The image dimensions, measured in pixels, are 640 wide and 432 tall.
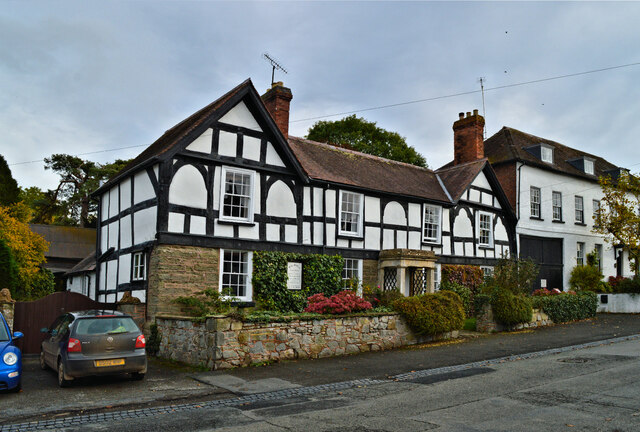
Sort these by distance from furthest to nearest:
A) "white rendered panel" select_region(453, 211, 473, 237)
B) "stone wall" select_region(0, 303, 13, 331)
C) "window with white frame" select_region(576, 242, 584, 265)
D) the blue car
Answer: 1. "window with white frame" select_region(576, 242, 584, 265)
2. "white rendered panel" select_region(453, 211, 473, 237)
3. "stone wall" select_region(0, 303, 13, 331)
4. the blue car

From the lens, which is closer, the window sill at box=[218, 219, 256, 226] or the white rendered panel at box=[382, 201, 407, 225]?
the window sill at box=[218, 219, 256, 226]

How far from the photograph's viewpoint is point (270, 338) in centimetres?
1375

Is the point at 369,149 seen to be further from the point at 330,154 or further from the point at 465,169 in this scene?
the point at 330,154

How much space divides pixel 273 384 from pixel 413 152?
124ft

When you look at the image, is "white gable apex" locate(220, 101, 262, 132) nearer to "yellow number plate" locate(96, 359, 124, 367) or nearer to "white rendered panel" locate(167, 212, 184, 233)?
"white rendered panel" locate(167, 212, 184, 233)

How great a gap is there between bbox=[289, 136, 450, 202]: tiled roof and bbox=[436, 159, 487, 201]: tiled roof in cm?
→ 49

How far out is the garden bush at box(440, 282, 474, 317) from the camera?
80.4ft

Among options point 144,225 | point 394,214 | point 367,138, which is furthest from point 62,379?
point 367,138

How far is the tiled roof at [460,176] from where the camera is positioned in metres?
26.0

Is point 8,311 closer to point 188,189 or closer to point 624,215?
point 188,189

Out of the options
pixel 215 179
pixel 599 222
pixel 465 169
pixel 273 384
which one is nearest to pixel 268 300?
pixel 215 179

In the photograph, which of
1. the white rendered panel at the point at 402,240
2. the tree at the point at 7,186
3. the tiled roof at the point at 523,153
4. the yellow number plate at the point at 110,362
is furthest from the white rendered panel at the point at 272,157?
the tree at the point at 7,186

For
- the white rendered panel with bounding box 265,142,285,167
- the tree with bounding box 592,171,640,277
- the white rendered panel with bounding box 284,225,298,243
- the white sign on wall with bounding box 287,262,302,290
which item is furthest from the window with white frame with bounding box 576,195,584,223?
the white rendered panel with bounding box 265,142,285,167

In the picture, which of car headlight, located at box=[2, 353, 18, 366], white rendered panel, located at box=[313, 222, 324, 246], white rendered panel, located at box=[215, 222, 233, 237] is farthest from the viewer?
white rendered panel, located at box=[313, 222, 324, 246]
